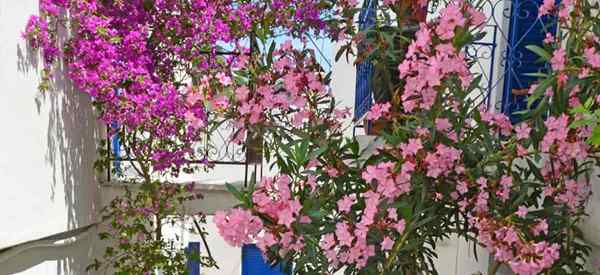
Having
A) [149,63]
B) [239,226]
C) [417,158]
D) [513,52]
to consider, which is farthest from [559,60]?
[149,63]

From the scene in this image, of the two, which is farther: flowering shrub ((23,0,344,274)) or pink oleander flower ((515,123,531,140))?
flowering shrub ((23,0,344,274))

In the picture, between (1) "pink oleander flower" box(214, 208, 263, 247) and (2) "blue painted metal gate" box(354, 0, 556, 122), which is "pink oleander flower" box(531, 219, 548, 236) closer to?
(1) "pink oleander flower" box(214, 208, 263, 247)

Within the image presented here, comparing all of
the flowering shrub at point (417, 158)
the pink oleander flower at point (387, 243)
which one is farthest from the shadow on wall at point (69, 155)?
the pink oleander flower at point (387, 243)

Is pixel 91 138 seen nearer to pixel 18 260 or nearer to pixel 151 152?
pixel 151 152

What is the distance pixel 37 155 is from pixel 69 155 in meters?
0.39

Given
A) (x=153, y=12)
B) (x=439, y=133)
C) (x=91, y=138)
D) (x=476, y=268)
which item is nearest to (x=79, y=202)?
(x=91, y=138)

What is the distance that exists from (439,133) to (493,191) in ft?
0.72

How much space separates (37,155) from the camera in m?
2.74

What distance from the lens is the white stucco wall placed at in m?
2.45

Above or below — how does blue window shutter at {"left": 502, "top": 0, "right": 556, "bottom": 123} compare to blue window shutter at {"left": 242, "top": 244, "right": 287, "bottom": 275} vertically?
above

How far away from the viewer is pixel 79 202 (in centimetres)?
329

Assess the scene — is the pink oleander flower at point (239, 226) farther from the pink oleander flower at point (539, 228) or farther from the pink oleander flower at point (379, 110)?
the pink oleander flower at point (539, 228)

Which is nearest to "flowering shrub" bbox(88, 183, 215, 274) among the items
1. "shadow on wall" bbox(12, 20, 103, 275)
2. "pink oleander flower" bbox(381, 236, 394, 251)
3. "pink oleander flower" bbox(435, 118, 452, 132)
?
"shadow on wall" bbox(12, 20, 103, 275)

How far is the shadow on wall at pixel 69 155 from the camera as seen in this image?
2.81 m
